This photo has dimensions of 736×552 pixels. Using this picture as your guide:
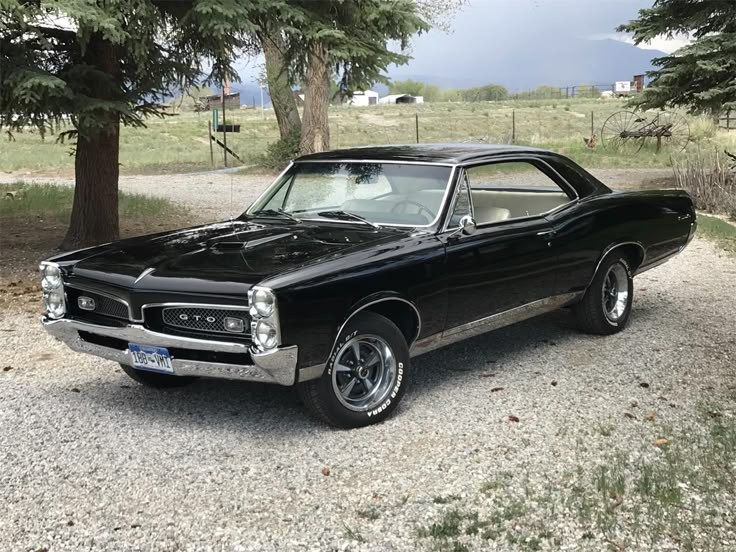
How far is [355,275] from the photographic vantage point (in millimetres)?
4469

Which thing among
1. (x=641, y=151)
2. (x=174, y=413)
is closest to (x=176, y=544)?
(x=174, y=413)

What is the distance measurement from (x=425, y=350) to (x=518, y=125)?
43614 mm

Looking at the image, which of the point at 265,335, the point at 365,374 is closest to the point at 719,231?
the point at 365,374

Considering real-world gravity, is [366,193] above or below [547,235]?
above

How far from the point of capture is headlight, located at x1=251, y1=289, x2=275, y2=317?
13.4 feet

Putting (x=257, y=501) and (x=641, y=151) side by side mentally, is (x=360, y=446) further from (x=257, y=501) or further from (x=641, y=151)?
(x=641, y=151)

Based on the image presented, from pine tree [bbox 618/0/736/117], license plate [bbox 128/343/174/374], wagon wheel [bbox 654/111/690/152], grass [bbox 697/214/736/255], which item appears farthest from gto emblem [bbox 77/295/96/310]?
wagon wheel [bbox 654/111/690/152]

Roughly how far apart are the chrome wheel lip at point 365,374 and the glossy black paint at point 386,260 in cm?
26

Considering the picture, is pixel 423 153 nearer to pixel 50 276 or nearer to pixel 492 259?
pixel 492 259

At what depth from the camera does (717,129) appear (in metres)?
29.4

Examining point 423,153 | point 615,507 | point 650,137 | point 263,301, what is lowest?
point 615,507

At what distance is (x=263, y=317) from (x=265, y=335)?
89 mm

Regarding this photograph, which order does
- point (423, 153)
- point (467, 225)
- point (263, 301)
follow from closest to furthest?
point (263, 301), point (467, 225), point (423, 153)

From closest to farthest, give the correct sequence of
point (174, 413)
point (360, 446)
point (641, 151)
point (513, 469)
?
point (513, 469)
point (360, 446)
point (174, 413)
point (641, 151)
